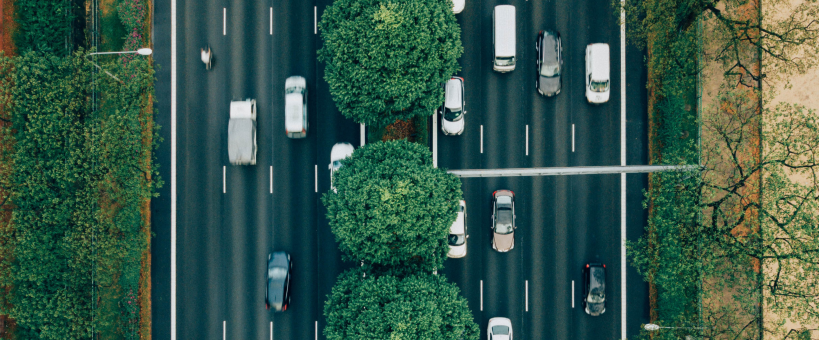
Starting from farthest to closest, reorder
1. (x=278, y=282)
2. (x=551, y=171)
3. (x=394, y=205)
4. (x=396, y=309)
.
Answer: (x=278, y=282) < (x=551, y=171) < (x=396, y=309) < (x=394, y=205)

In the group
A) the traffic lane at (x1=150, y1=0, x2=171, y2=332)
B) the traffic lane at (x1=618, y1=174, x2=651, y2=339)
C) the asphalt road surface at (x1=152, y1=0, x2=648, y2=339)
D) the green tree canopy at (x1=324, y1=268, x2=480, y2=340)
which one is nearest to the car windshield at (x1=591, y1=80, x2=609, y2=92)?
the asphalt road surface at (x1=152, y1=0, x2=648, y2=339)

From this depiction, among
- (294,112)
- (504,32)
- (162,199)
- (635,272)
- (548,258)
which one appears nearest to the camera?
(294,112)

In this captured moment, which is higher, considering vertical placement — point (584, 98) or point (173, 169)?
point (584, 98)

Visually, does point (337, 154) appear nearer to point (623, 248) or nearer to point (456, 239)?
point (456, 239)

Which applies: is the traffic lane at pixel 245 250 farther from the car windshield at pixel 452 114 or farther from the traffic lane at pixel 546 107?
the traffic lane at pixel 546 107

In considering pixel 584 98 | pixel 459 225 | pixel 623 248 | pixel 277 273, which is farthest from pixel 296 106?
pixel 623 248

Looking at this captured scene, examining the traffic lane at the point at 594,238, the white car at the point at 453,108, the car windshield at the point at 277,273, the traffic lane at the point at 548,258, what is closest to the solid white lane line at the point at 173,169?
the car windshield at the point at 277,273

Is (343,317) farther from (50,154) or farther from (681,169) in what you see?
(681,169)
